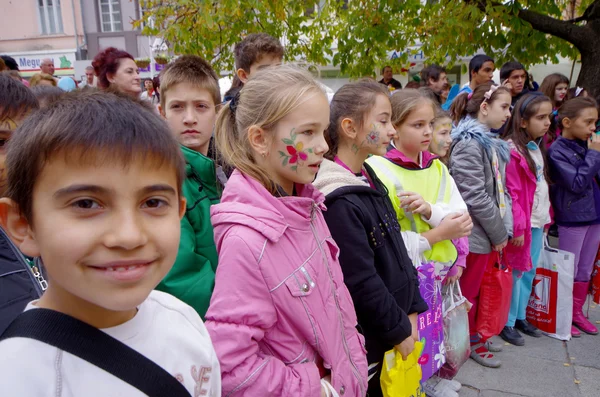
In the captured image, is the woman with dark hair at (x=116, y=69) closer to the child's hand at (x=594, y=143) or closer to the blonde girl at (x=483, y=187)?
the blonde girl at (x=483, y=187)

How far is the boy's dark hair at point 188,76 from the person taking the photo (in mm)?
2129

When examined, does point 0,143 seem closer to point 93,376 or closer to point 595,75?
point 93,376

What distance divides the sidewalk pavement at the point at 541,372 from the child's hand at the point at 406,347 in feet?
4.78

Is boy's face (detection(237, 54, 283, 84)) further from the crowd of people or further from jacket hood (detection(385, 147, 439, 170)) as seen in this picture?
jacket hood (detection(385, 147, 439, 170))

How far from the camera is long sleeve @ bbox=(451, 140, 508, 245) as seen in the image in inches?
131

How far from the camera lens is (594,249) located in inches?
166

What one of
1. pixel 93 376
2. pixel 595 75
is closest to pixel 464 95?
pixel 595 75

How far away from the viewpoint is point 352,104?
2.35 m

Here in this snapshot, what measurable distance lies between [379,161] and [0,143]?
6.24 ft

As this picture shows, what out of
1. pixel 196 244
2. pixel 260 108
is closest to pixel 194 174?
pixel 196 244

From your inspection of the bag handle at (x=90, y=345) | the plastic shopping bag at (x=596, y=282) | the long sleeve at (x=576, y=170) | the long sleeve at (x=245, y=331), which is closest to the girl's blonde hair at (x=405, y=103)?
the long sleeve at (x=245, y=331)

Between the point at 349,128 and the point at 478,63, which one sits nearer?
the point at 349,128

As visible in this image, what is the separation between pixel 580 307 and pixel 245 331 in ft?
13.1

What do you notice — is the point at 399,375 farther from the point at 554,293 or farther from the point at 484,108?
the point at 554,293
